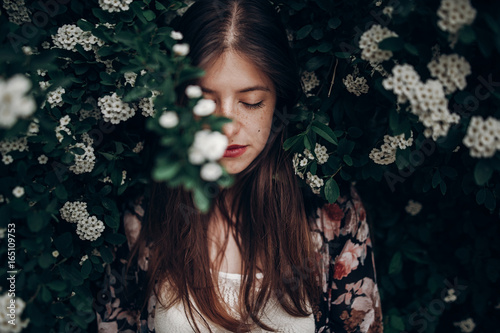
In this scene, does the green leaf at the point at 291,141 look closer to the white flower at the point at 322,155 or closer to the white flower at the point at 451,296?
the white flower at the point at 322,155

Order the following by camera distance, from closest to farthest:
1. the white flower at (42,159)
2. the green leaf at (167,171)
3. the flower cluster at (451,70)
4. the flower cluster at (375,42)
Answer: the green leaf at (167,171)
the flower cluster at (451,70)
the flower cluster at (375,42)
the white flower at (42,159)

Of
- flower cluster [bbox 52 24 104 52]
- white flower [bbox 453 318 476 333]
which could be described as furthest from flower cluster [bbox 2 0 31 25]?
white flower [bbox 453 318 476 333]

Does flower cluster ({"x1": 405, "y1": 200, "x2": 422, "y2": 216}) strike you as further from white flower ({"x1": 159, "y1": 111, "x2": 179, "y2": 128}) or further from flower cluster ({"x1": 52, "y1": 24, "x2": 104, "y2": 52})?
flower cluster ({"x1": 52, "y1": 24, "x2": 104, "y2": 52})

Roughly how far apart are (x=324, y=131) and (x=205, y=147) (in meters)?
0.82

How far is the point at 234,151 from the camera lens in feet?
5.16

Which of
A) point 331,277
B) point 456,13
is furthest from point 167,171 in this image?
point 331,277

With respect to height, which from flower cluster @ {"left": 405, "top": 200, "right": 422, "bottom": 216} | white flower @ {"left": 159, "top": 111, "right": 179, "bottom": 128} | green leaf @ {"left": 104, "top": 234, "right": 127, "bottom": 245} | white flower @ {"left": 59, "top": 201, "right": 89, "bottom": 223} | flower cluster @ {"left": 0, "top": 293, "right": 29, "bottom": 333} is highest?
white flower @ {"left": 159, "top": 111, "right": 179, "bottom": 128}

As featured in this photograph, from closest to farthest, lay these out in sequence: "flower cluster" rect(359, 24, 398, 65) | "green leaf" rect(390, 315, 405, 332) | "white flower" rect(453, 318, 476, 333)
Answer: "flower cluster" rect(359, 24, 398, 65)
"white flower" rect(453, 318, 476, 333)
"green leaf" rect(390, 315, 405, 332)

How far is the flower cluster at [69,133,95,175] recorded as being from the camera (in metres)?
1.50

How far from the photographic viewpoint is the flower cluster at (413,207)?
2.08 metres

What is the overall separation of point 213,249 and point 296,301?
0.49m

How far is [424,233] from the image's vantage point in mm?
2062

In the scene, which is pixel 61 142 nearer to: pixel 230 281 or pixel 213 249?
pixel 213 249

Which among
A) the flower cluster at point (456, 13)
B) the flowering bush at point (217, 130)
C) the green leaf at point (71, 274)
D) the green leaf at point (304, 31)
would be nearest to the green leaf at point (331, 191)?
the flowering bush at point (217, 130)
